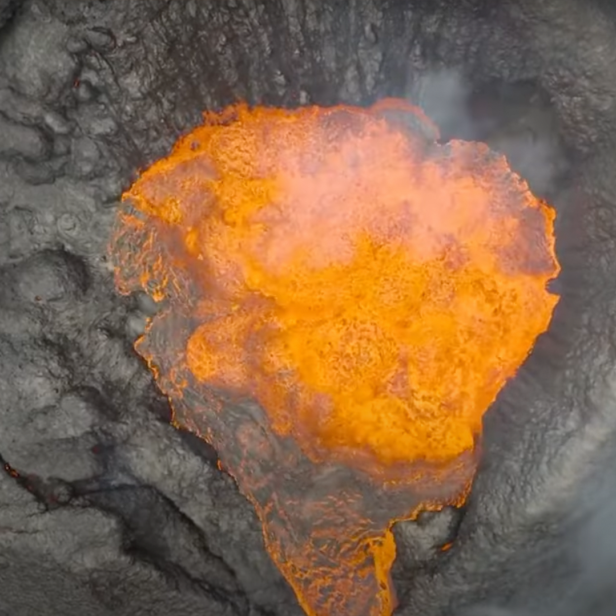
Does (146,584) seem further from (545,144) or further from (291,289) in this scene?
(545,144)

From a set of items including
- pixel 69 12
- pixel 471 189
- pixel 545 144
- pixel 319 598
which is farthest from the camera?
pixel 319 598

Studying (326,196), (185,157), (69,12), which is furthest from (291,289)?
(69,12)

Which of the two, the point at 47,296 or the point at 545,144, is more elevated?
the point at 545,144

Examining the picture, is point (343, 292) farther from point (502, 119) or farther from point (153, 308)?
point (502, 119)

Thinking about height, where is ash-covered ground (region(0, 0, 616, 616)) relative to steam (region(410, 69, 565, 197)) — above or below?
below

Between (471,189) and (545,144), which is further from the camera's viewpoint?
(471,189)

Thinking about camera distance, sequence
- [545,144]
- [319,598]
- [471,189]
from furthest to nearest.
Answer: [319,598]
[471,189]
[545,144]
